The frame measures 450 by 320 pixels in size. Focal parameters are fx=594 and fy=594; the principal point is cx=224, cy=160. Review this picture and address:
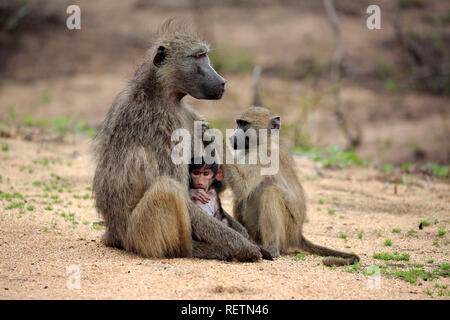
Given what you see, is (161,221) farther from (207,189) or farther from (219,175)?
(219,175)

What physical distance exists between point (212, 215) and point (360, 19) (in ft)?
50.1

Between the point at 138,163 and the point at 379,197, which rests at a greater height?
the point at 138,163

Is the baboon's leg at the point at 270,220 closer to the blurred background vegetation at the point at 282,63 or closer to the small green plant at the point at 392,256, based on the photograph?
the small green plant at the point at 392,256

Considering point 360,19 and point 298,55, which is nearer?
point 298,55

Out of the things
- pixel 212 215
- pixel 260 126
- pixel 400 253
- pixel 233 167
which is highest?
pixel 260 126

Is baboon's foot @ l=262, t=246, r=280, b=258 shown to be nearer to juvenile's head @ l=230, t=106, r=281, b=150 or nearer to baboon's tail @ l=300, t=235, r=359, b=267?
baboon's tail @ l=300, t=235, r=359, b=267

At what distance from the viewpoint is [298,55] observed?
16.9 meters

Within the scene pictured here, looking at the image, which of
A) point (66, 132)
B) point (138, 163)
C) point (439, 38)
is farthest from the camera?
point (439, 38)

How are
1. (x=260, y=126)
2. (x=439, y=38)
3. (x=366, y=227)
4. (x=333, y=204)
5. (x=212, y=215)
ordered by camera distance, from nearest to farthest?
(x=212, y=215) < (x=260, y=126) < (x=366, y=227) < (x=333, y=204) < (x=439, y=38)

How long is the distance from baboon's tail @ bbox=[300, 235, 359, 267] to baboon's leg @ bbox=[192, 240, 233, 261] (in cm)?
82

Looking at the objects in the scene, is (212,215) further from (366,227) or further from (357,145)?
(357,145)

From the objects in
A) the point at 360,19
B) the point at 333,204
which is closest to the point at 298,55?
the point at 360,19

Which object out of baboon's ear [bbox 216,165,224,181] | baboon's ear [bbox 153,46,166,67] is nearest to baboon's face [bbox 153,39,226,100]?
baboon's ear [bbox 153,46,166,67]

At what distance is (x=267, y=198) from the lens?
17.2 ft
